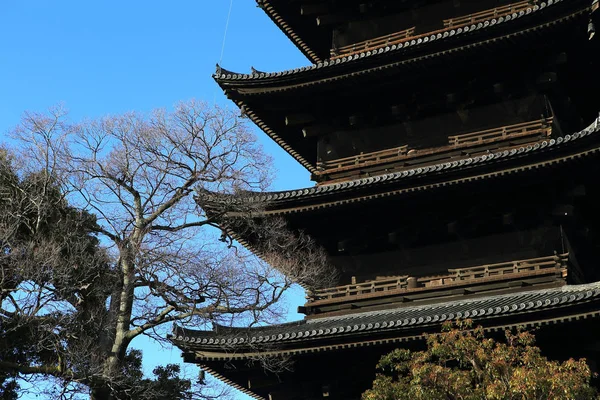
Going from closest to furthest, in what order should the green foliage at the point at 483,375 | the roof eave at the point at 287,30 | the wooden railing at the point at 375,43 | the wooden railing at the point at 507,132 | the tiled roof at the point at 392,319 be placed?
1. the green foliage at the point at 483,375
2. the tiled roof at the point at 392,319
3. the wooden railing at the point at 507,132
4. the wooden railing at the point at 375,43
5. the roof eave at the point at 287,30

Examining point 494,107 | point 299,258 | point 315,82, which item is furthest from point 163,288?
point 494,107

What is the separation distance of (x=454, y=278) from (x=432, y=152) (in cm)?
305

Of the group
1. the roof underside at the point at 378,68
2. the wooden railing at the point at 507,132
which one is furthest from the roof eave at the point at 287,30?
the wooden railing at the point at 507,132

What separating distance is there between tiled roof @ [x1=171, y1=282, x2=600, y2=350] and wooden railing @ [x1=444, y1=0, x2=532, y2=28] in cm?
692

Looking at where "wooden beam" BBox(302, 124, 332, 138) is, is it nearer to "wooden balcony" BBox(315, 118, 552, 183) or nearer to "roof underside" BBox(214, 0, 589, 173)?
"roof underside" BBox(214, 0, 589, 173)

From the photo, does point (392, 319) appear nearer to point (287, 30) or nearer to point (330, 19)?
point (330, 19)

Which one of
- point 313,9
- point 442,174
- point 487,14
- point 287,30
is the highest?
point 287,30

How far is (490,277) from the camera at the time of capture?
16.0 metres

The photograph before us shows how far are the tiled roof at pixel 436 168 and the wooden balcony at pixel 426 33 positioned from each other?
3627 millimetres

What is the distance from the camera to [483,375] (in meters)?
12.1

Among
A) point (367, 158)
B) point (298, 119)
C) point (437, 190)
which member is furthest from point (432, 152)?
point (298, 119)

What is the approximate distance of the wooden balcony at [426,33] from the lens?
1891 centimetres

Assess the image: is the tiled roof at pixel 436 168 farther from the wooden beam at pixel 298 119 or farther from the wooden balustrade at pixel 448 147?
the wooden beam at pixel 298 119

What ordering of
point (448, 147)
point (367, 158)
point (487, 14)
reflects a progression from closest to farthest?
point (448, 147)
point (367, 158)
point (487, 14)
